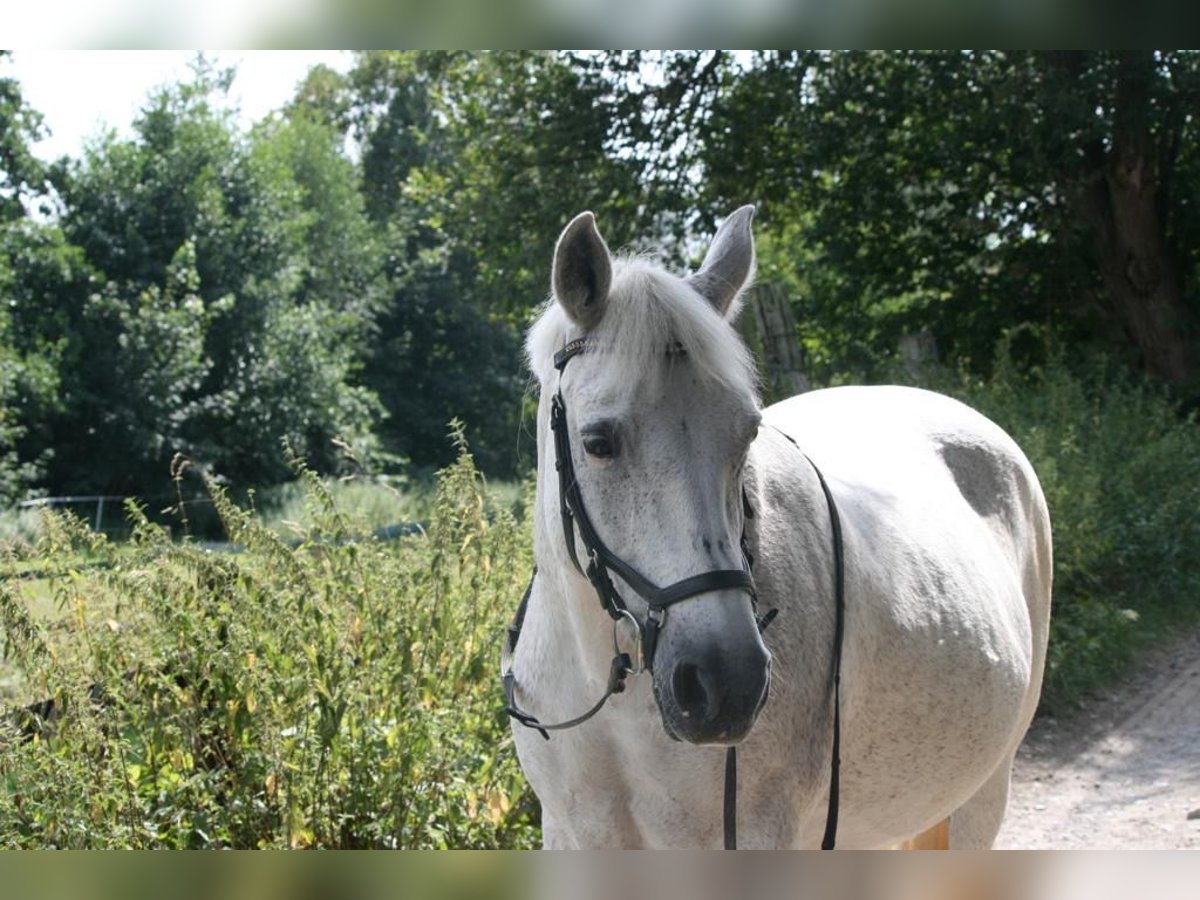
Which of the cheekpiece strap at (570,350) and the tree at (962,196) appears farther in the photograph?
the tree at (962,196)

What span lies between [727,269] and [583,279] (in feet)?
1.18

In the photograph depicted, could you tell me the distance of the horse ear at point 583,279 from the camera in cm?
224

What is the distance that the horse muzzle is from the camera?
1.94 m

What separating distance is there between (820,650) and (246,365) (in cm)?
2452

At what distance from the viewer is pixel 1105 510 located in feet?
30.3

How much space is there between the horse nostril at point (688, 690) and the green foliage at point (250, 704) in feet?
6.98

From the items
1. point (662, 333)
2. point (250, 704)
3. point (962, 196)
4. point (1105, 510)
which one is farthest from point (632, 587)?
point (962, 196)

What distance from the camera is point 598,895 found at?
2066mm

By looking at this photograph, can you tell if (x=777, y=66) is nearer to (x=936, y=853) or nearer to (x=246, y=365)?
(x=936, y=853)

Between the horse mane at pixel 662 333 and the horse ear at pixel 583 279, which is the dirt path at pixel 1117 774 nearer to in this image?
the horse mane at pixel 662 333

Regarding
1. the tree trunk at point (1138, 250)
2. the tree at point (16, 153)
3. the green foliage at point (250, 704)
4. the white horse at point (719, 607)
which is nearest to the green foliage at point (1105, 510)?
the tree trunk at point (1138, 250)

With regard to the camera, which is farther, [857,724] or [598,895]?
[857,724]
